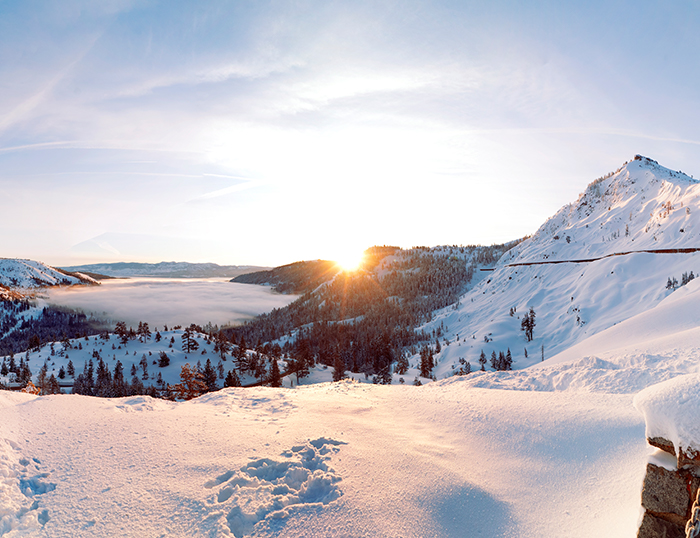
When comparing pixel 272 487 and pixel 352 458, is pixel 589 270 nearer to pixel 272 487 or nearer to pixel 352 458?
pixel 352 458

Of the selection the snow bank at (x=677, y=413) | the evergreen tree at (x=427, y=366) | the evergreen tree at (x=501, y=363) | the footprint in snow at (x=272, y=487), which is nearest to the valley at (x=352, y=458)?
the footprint in snow at (x=272, y=487)

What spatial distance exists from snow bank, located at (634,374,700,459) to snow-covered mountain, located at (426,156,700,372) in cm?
6461

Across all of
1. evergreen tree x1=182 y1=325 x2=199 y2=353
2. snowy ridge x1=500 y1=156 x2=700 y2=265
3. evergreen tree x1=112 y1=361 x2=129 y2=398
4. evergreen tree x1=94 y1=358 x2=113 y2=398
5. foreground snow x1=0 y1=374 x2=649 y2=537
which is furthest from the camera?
evergreen tree x1=182 y1=325 x2=199 y2=353

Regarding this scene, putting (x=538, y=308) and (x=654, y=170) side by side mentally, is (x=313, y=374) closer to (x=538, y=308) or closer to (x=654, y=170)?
(x=538, y=308)

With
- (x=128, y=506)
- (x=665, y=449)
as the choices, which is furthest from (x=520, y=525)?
(x=128, y=506)

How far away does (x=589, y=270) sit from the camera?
81.5 metres

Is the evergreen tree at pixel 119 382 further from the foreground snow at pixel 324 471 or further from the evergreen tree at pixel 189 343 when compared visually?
the foreground snow at pixel 324 471

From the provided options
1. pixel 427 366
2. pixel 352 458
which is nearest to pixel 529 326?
pixel 427 366

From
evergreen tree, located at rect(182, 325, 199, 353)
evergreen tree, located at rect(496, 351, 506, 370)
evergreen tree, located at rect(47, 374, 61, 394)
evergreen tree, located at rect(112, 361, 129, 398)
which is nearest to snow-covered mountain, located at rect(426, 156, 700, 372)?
evergreen tree, located at rect(496, 351, 506, 370)

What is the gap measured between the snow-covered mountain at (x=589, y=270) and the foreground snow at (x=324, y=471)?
6096 cm

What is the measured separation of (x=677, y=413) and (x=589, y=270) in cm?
9474

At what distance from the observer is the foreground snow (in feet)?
18.4

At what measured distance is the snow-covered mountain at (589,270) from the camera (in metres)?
63.0

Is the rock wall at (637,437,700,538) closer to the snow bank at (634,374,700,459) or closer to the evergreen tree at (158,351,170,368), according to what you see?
the snow bank at (634,374,700,459)
